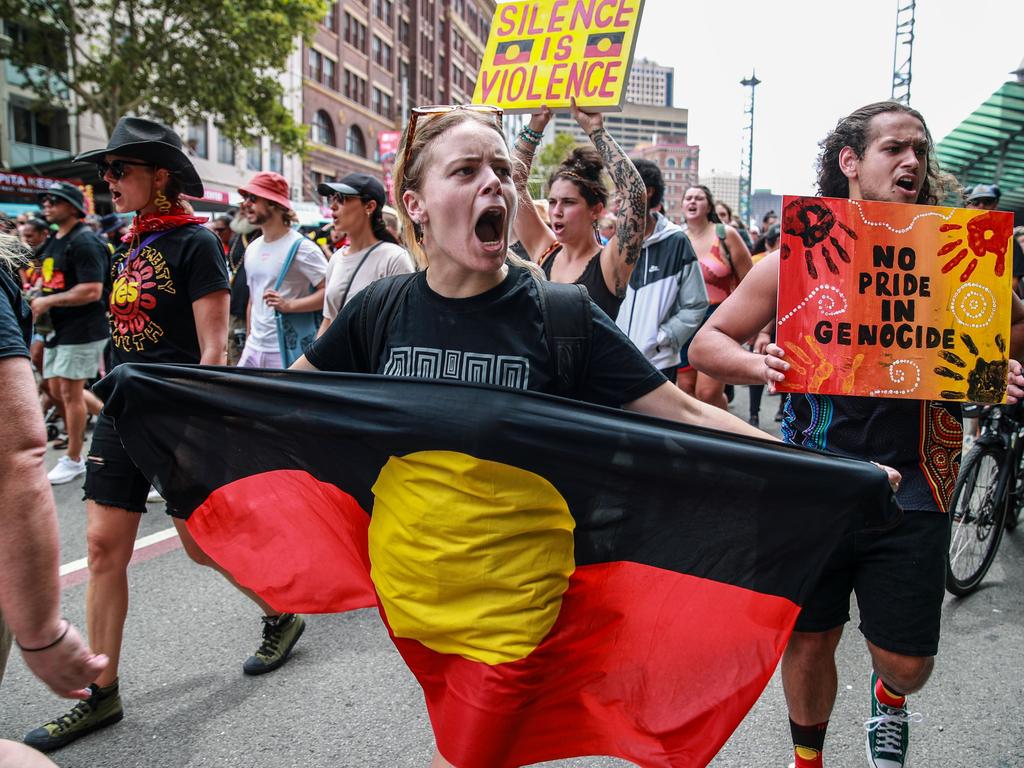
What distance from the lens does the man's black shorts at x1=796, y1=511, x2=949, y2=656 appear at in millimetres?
2232

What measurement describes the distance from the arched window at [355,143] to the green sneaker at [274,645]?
4951 centimetres

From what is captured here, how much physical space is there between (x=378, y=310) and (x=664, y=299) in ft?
9.92

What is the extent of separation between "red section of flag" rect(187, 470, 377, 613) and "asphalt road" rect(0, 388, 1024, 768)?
987mm

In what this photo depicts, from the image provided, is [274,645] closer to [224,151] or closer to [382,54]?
[224,151]

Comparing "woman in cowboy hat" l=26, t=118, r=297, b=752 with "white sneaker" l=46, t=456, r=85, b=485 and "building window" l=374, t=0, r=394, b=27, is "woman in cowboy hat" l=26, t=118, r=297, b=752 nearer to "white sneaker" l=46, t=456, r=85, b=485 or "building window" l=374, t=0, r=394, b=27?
"white sneaker" l=46, t=456, r=85, b=485

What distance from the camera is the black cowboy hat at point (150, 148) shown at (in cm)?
323

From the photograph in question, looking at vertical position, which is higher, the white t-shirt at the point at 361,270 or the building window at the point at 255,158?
the building window at the point at 255,158

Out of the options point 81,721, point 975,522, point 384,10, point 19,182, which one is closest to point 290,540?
point 81,721

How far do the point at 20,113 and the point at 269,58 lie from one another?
10.7 meters

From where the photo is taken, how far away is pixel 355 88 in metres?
51.2

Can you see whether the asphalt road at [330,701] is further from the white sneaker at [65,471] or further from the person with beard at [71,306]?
the person with beard at [71,306]

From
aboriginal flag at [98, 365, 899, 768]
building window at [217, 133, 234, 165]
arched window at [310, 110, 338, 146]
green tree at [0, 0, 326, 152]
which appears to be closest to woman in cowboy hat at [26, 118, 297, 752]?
aboriginal flag at [98, 365, 899, 768]

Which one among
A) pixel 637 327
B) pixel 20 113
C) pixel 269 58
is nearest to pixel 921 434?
pixel 637 327

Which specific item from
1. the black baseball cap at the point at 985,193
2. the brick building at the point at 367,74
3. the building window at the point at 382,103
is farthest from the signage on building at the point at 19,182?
the building window at the point at 382,103
